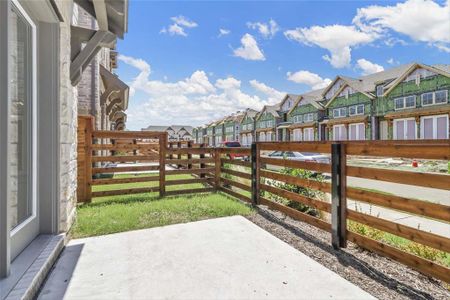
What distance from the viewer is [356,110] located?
3166 centimetres

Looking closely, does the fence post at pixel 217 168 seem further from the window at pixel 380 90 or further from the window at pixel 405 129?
the window at pixel 380 90

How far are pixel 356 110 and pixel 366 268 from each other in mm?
32798

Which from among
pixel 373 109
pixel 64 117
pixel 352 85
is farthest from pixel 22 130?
pixel 352 85

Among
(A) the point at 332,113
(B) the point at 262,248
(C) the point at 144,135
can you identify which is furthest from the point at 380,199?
(A) the point at 332,113

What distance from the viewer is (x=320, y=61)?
34.1 meters

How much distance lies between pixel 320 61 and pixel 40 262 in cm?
3703

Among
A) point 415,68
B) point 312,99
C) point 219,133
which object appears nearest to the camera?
point 415,68

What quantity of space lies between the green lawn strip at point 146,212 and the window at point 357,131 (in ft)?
97.5

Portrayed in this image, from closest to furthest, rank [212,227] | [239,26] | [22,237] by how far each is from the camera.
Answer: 1. [22,237]
2. [212,227]
3. [239,26]

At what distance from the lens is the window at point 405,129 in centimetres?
2605

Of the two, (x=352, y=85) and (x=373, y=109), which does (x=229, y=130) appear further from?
(x=373, y=109)

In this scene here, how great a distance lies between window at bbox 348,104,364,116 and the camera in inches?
1223

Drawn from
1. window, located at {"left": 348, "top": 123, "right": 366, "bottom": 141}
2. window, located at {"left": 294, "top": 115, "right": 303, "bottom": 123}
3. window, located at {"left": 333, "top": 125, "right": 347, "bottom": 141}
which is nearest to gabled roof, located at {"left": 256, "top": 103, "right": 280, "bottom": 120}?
window, located at {"left": 294, "top": 115, "right": 303, "bottom": 123}

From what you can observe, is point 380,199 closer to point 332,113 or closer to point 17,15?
point 17,15
